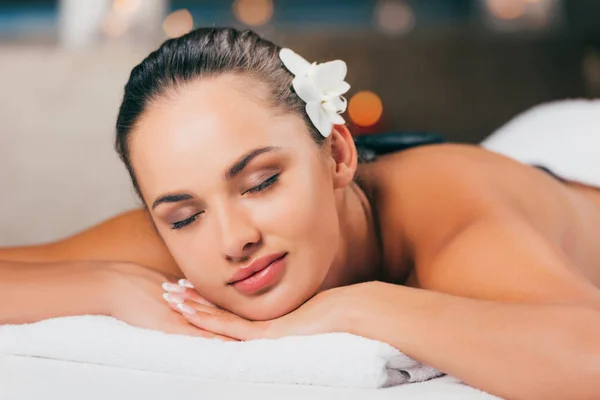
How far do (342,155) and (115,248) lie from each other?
0.47 metres

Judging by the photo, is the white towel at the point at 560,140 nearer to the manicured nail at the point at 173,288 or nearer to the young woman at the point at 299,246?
the young woman at the point at 299,246

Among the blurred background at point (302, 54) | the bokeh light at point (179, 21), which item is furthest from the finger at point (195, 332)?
the bokeh light at point (179, 21)

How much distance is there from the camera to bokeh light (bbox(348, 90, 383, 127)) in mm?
2819

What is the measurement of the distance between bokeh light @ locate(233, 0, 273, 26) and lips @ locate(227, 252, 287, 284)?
2776 mm

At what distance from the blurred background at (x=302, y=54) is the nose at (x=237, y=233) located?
1.47 meters

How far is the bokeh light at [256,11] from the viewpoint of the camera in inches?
145

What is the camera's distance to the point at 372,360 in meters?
0.91

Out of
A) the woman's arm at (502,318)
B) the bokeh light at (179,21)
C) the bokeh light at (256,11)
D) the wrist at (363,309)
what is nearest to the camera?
the woman's arm at (502,318)

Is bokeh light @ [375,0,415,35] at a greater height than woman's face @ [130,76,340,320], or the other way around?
bokeh light @ [375,0,415,35]

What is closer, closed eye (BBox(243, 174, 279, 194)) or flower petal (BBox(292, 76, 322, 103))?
closed eye (BBox(243, 174, 279, 194))

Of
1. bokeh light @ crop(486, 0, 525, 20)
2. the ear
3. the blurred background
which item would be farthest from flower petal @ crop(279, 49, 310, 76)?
bokeh light @ crop(486, 0, 525, 20)

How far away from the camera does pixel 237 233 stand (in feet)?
3.26

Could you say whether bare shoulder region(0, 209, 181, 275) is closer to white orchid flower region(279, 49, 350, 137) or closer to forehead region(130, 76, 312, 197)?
forehead region(130, 76, 312, 197)

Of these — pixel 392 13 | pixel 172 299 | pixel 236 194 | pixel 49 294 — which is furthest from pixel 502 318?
pixel 392 13
